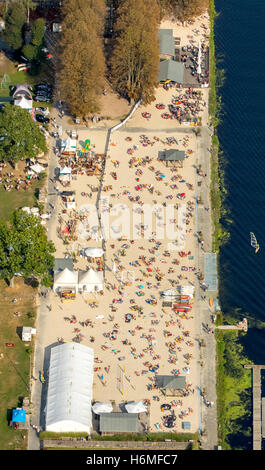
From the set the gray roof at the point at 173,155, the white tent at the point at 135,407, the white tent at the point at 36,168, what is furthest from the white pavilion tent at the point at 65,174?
the white tent at the point at 135,407

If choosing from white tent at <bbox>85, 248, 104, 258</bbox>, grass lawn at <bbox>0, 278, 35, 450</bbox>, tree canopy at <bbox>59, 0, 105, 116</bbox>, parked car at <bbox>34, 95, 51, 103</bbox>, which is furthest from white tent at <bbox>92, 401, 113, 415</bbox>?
parked car at <bbox>34, 95, 51, 103</bbox>

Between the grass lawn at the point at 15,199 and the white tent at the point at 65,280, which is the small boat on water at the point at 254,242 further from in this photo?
the grass lawn at the point at 15,199

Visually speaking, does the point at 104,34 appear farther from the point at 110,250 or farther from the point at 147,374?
the point at 147,374

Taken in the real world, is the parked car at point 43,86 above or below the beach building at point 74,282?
above

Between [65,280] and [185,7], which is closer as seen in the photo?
[65,280]

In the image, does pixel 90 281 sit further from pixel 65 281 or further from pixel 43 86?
pixel 43 86

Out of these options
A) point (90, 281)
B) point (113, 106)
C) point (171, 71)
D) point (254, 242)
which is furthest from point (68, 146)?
point (254, 242)

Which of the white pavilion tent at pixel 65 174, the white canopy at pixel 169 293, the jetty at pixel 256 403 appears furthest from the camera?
the white pavilion tent at pixel 65 174
